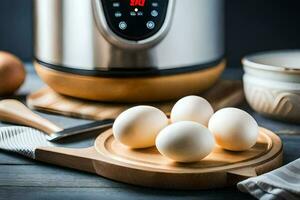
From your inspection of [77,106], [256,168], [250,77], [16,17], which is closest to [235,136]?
[256,168]

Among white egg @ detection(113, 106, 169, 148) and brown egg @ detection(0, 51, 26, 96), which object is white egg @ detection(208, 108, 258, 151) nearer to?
white egg @ detection(113, 106, 169, 148)

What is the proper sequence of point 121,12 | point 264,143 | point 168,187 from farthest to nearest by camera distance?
point 121,12 < point 264,143 < point 168,187

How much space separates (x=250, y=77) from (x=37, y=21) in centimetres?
36

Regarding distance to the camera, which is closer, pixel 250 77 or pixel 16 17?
pixel 250 77

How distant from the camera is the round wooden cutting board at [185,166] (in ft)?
2.53

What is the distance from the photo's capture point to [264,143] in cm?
89

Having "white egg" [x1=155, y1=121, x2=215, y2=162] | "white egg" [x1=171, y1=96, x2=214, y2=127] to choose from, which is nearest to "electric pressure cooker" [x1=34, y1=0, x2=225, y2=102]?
"white egg" [x1=171, y1=96, x2=214, y2=127]

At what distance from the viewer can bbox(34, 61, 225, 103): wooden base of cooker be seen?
1.05m

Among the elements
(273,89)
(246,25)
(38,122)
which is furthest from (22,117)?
(246,25)

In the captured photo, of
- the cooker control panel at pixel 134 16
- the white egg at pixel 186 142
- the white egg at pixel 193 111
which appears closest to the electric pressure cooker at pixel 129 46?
the cooker control panel at pixel 134 16

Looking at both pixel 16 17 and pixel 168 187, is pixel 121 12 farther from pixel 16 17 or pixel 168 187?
pixel 16 17

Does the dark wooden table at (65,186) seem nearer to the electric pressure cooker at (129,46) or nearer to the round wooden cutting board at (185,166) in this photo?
the round wooden cutting board at (185,166)

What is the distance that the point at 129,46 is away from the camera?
103cm

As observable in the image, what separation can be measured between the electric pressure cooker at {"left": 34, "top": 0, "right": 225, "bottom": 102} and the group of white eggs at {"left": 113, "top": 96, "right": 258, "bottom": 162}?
18 centimetres
